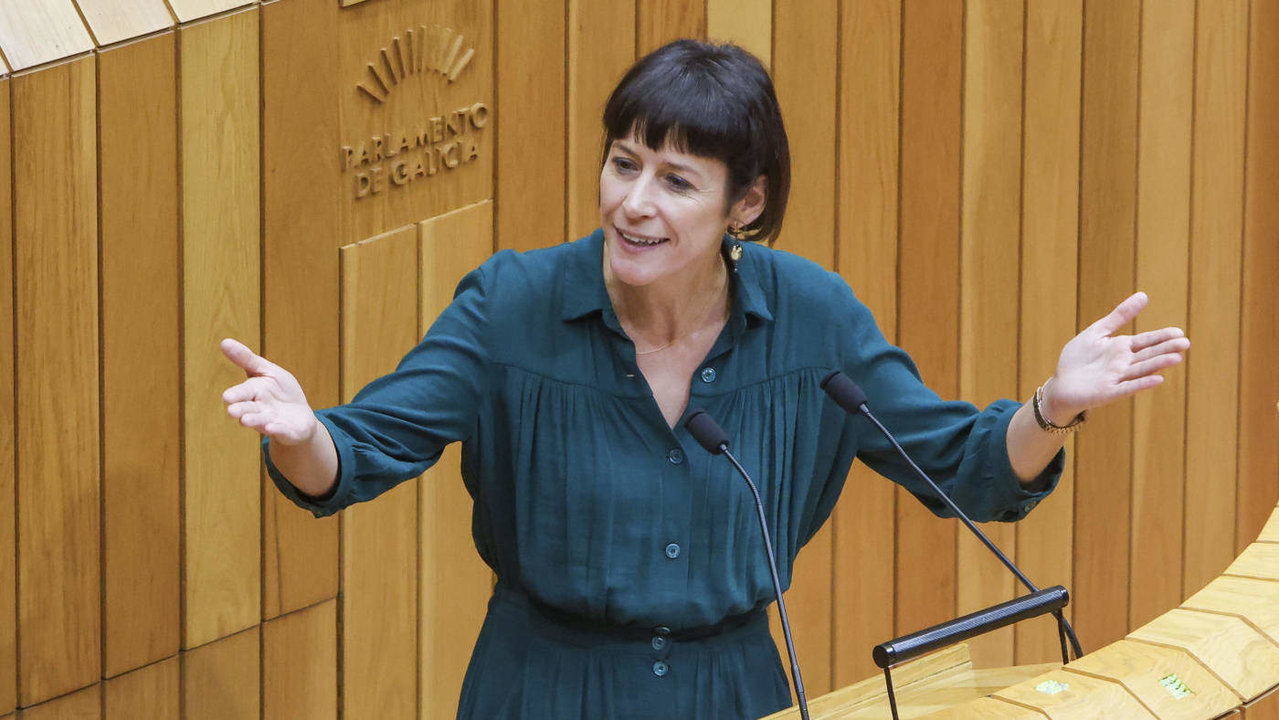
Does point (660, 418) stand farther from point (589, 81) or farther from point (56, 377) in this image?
point (589, 81)

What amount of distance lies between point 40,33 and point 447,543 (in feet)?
3.31

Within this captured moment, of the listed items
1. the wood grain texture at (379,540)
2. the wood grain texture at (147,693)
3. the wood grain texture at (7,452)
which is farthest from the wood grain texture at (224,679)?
the wood grain texture at (7,452)

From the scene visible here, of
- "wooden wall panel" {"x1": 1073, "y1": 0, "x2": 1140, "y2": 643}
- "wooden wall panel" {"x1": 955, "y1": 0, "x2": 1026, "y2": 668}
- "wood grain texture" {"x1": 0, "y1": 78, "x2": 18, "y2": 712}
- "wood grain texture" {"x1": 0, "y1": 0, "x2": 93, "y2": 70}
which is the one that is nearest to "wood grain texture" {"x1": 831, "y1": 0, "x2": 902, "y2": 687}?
"wooden wall panel" {"x1": 955, "y1": 0, "x2": 1026, "y2": 668}

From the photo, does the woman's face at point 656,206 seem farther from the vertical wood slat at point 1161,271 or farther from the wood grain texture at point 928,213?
the vertical wood slat at point 1161,271

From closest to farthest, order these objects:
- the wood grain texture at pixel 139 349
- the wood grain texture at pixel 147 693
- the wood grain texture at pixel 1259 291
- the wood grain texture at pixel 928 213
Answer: the wood grain texture at pixel 139 349 → the wood grain texture at pixel 147 693 → the wood grain texture at pixel 928 213 → the wood grain texture at pixel 1259 291

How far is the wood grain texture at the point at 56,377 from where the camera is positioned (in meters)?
2.23

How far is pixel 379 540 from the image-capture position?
2.68 meters

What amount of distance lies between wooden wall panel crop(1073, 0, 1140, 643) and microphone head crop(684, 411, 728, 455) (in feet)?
6.36

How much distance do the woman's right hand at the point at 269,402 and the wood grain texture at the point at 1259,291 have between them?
260cm

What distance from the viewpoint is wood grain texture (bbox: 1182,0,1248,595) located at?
142 inches

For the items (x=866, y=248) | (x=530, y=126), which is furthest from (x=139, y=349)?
(x=866, y=248)

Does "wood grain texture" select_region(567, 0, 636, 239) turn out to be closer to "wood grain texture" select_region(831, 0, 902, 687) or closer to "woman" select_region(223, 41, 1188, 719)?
"wood grain texture" select_region(831, 0, 902, 687)

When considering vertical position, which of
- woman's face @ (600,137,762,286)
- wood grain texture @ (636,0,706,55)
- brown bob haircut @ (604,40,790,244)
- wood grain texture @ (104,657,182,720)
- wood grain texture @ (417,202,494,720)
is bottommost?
wood grain texture @ (104,657,182,720)

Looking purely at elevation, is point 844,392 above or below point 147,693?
above
